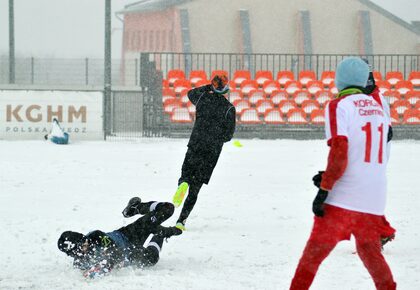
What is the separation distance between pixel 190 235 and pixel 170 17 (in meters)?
36.0

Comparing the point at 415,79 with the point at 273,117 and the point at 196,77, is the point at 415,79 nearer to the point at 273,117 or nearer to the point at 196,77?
the point at 273,117

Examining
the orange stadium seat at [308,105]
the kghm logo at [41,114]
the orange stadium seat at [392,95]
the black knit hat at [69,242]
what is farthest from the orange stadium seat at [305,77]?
the black knit hat at [69,242]

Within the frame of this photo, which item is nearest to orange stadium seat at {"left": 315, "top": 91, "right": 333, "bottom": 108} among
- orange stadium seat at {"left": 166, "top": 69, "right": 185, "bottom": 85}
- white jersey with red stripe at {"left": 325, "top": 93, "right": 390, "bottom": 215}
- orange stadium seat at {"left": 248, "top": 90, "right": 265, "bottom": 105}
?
orange stadium seat at {"left": 248, "top": 90, "right": 265, "bottom": 105}

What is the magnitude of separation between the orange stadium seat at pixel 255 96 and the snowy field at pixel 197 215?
5001mm

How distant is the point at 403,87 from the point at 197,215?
16404mm

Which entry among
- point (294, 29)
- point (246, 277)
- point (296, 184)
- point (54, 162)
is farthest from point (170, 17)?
point (246, 277)

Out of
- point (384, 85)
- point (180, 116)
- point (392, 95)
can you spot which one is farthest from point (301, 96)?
point (180, 116)

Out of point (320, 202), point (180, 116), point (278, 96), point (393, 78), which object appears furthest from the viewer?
point (393, 78)

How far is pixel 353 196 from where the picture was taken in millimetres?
5586

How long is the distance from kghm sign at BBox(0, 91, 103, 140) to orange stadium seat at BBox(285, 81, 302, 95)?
597cm

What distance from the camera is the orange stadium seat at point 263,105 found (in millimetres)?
25484

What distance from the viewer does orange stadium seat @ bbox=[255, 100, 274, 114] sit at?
2548 centimetres

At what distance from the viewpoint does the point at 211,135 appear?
1000 centimetres

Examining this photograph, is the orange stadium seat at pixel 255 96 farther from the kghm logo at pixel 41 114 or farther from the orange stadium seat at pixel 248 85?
the kghm logo at pixel 41 114
